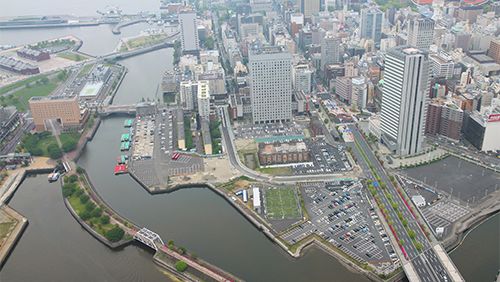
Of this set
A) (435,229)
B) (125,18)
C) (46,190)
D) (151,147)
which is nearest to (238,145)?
(151,147)

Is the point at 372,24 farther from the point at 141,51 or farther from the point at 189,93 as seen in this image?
the point at 141,51

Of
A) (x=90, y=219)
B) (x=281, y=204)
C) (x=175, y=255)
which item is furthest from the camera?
(x=281, y=204)

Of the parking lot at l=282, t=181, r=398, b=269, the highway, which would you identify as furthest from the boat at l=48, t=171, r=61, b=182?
the highway

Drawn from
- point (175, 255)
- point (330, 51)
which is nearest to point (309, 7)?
point (330, 51)

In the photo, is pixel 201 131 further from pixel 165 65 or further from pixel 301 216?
pixel 165 65

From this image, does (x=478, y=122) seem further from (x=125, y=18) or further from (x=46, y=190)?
(x=125, y=18)

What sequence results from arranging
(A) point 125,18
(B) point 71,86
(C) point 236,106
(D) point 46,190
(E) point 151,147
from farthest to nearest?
1. (A) point 125,18
2. (B) point 71,86
3. (C) point 236,106
4. (E) point 151,147
5. (D) point 46,190

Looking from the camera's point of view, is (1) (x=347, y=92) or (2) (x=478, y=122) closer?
(2) (x=478, y=122)

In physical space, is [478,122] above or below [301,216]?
above

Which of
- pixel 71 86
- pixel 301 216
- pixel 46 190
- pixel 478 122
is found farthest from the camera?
pixel 71 86
